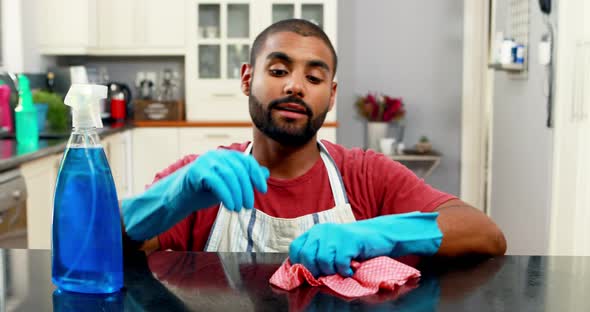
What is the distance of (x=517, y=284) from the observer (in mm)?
987

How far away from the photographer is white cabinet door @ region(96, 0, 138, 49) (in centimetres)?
473

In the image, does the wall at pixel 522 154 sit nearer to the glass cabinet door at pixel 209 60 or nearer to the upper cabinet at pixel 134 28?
the glass cabinet door at pixel 209 60

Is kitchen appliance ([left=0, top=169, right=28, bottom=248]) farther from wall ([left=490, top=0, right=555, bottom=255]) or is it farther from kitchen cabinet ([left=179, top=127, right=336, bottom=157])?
wall ([left=490, top=0, right=555, bottom=255])

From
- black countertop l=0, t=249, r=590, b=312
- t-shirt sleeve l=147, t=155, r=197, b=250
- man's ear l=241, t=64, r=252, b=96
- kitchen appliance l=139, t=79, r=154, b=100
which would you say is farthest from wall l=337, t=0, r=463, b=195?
black countertop l=0, t=249, r=590, b=312

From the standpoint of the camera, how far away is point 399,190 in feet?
5.14

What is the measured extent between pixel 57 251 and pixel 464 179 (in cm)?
440

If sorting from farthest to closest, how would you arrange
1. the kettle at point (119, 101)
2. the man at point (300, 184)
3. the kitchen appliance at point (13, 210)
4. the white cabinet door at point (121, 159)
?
the kettle at point (119, 101) < the white cabinet door at point (121, 159) < the kitchen appliance at point (13, 210) < the man at point (300, 184)

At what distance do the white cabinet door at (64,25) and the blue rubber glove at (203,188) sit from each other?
378 centimetres

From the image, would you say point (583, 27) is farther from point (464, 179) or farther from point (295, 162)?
point (464, 179)

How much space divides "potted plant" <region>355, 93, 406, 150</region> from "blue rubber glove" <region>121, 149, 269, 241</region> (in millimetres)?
3893

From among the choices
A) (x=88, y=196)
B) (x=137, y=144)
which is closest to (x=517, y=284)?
(x=88, y=196)

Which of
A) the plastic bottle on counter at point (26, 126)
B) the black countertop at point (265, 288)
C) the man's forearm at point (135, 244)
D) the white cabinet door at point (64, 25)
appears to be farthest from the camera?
the white cabinet door at point (64, 25)

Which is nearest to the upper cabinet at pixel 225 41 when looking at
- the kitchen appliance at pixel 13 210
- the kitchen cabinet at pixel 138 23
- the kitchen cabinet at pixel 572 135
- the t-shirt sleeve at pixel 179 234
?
Result: the kitchen cabinet at pixel 138 23

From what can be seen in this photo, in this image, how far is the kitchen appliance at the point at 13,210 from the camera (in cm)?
259
